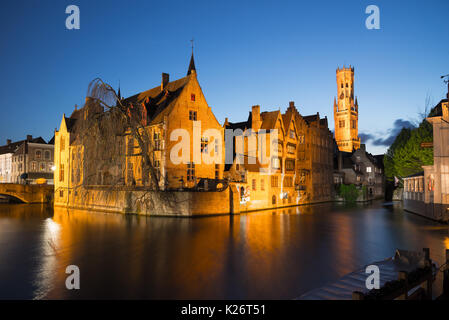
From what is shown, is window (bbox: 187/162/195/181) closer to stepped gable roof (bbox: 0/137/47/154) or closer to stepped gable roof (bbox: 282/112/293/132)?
stepped gable roof (bbox: 282/112/293/132)

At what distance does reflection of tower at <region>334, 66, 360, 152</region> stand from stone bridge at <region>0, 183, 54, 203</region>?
125 m

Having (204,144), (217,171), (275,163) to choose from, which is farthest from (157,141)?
(275,163)

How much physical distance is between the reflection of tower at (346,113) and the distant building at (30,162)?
121 meters

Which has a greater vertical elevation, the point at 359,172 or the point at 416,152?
the point at 416,152

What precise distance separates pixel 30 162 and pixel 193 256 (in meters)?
78.2

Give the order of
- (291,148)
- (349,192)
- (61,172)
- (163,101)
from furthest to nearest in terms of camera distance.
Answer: (349,192) → (61,172) → (291,148) → (163,101)

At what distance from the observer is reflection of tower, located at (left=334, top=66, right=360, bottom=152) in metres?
152

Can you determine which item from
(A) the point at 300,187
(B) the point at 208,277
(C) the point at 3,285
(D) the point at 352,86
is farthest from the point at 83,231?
(D) the point at 352,86

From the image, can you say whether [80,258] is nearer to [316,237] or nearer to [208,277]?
[208,277]

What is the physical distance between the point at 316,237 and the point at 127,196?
23.4 metres

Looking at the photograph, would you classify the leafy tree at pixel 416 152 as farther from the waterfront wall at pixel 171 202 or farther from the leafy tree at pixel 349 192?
the waterfront wall at pixel 171 202

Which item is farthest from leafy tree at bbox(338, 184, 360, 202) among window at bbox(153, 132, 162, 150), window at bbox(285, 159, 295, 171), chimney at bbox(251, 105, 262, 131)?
window at bbox(153, 132, 162, 150)

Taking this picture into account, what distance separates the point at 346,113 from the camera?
6112 inches

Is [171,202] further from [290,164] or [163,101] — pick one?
[290,164]
